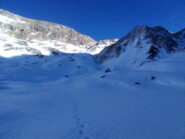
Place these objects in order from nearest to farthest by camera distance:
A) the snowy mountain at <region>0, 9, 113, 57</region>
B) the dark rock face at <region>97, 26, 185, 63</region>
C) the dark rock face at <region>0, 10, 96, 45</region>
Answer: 1. the dark rock face at <region>97, 26, 185, 63</region>
2. the snowy mountain at <region>0, 9, 113, 57</region>
3. the dark rock face at <region>0, 10, 96, 45</region>

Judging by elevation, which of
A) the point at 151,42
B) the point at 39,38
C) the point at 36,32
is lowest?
the point at 151,42

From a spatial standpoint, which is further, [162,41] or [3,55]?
[3,55]

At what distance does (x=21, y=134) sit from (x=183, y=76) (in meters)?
18.1

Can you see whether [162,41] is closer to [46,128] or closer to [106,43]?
[46,128]

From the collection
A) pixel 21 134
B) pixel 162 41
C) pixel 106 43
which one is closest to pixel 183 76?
pixel 21 134

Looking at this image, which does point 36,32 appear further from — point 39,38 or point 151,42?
point 151,42

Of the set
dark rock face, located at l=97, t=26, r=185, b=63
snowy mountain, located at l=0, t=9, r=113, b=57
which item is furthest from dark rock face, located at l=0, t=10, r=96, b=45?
dark rock face, located at l=97, t=26, r=185, b=63

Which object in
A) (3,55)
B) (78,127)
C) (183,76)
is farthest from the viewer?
(3,55)

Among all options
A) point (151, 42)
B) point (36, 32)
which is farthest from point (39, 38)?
point (151, 42)

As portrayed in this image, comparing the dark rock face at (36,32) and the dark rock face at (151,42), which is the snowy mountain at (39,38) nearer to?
the dark rock face at (36,32)

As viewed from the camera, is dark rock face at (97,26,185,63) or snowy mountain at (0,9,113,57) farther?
snowy mountain at (0,9,113,57)

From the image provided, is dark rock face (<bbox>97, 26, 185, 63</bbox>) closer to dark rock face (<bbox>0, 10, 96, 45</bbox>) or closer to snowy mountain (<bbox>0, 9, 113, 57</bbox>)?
snowy mountain (<bbox>0, 9, 113, 57</bbox>)

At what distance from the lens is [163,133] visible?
5.63 metres

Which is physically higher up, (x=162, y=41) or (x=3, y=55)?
(x=162, y=41)
